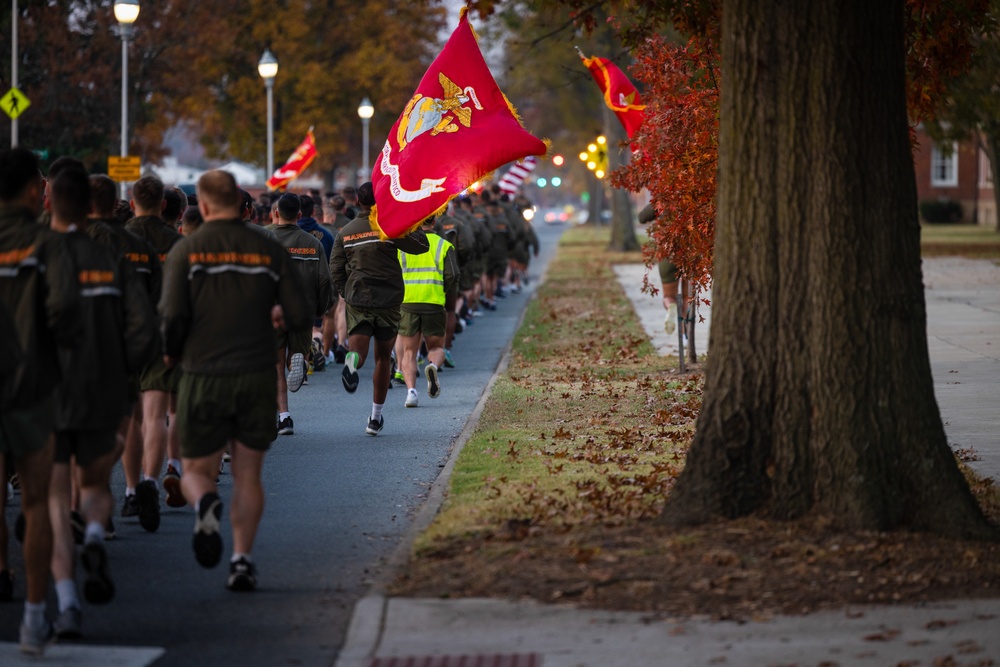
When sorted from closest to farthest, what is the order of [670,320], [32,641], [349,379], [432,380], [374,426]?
1. [32,641]
2. [374,426]
3. [349,379]
4. [432,380]
5. [670,320]

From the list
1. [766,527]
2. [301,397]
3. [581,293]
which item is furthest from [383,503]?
[581,293]

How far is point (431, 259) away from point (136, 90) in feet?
102

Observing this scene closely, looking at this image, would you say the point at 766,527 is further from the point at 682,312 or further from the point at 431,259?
the point at 682,312

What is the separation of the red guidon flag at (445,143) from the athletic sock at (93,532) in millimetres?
5784

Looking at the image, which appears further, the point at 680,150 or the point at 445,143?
the point at 680,150

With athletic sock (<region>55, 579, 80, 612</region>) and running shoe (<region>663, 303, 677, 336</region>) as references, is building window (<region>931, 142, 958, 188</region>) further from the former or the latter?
athletic sock (<region>55, 579, 80, 612</region>)

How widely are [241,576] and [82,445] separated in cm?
103

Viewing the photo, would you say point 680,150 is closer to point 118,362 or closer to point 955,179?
point 118,362

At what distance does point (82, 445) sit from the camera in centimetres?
685

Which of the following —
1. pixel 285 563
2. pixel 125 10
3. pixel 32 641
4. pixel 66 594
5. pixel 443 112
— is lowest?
pixel 285 563

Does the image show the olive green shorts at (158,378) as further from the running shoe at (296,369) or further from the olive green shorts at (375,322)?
the olive green shorts at (375,322)

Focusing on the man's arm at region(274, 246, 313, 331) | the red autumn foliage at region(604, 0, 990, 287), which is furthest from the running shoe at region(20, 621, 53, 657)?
the red autumn foliage at region(604, 0, 990, 287)

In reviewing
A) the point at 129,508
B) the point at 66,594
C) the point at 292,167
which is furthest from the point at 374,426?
the point at 292,167

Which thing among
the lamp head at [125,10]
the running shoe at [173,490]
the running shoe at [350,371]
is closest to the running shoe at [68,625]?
the running shoe at [173,490]
